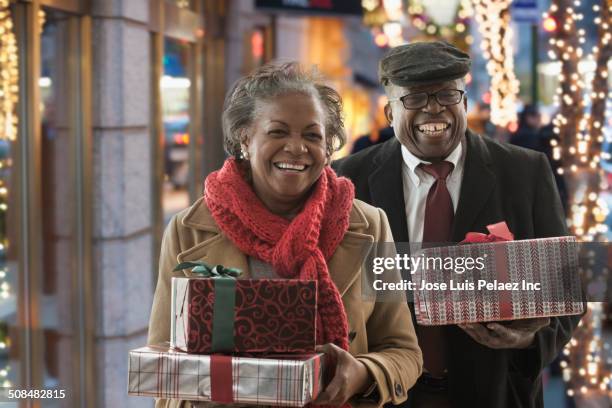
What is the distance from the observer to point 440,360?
128 inches

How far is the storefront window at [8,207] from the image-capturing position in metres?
4.88

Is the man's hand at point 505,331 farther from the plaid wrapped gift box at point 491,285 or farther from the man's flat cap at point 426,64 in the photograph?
the man's flat cap at point 426,64

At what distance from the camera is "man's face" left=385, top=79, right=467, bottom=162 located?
3205mm

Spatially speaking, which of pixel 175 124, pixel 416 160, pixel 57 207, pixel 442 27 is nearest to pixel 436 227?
→ pixel 416 160

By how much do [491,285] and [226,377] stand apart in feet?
3.05

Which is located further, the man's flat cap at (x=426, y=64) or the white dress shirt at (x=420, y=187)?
the white dress shirt at (x=420, y=187)

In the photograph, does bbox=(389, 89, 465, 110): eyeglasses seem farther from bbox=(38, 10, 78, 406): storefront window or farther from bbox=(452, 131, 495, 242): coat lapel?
bbox=(38, 10, 78, 406): storefront window

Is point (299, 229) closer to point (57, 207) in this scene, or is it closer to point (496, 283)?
point (496, 283)

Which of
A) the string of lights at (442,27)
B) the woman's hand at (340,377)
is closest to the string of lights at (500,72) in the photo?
the string of lights at (442,27)

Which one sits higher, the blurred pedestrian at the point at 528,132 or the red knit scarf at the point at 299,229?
the blurred pedestrian at the point at 528,132

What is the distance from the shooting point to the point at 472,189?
3299 millimetres

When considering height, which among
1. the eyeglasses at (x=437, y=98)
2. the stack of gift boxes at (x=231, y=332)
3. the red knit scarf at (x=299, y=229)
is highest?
the eyeglasses at (x=437, y=98)

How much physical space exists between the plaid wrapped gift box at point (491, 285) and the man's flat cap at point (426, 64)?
0.60m

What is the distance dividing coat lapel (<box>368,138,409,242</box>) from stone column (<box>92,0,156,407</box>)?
2.96 m
